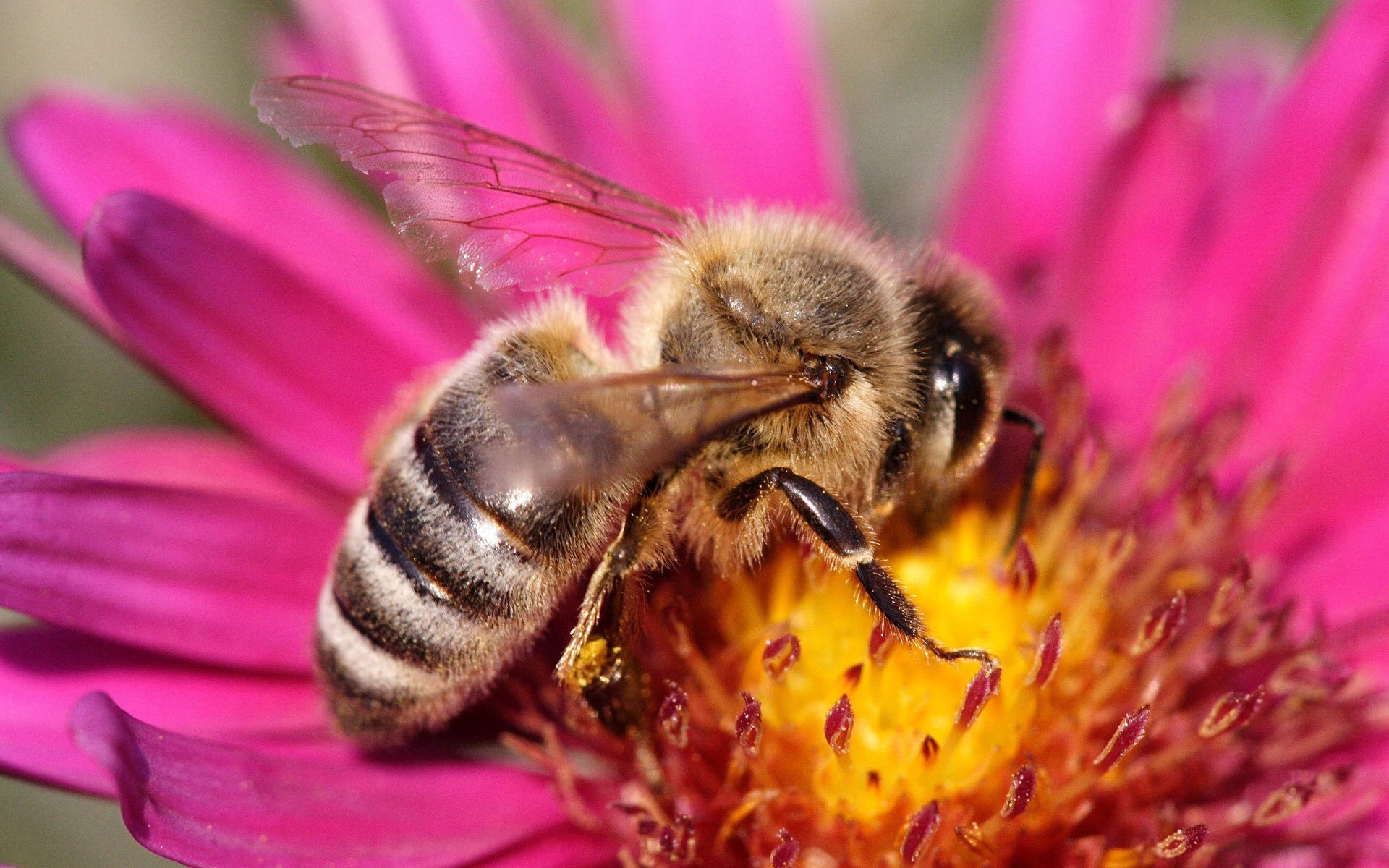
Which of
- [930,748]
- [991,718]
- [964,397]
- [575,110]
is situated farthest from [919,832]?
[575,110]

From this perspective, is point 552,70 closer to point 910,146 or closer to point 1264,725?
point 910,146

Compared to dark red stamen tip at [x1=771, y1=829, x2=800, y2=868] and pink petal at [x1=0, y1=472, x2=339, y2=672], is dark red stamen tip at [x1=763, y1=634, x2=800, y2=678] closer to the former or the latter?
dark red stamen tip at [x1=771, y1=829, x2=800, y2=868]

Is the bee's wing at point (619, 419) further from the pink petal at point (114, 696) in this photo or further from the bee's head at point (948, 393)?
the pink petal at point (114, 696)

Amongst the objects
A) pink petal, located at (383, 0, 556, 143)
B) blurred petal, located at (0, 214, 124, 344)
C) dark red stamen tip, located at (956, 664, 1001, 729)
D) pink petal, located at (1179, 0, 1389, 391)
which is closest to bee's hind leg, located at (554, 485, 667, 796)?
dark red stamen tip, located at (956, 664, 1001, 729)

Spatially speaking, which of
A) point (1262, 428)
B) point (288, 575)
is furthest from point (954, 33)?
point (288, 575)

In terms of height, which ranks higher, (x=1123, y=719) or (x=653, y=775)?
(x=1123, y=719)

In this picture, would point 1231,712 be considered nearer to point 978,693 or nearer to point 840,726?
point 978,693

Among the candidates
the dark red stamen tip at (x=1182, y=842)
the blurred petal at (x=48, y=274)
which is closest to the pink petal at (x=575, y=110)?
the blurred petal at (x=48, y=274)
